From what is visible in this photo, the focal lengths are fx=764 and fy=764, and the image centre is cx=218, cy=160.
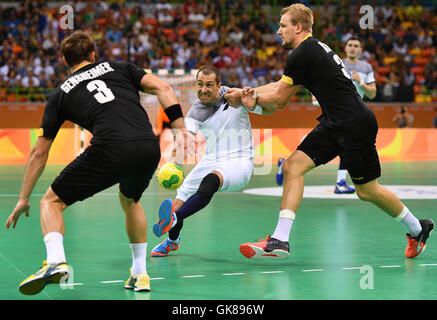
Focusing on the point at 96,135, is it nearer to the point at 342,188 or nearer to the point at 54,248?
the point at 54,248

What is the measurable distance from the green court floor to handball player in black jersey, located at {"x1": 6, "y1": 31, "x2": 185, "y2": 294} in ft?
2.10

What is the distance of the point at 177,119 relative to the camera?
19.4 feet

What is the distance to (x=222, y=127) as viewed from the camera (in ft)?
27.3

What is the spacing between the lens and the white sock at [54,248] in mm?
5543

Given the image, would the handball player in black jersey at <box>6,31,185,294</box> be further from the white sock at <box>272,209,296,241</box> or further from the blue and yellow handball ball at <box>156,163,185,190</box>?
the white sock at <box>272,209,296,241</box>

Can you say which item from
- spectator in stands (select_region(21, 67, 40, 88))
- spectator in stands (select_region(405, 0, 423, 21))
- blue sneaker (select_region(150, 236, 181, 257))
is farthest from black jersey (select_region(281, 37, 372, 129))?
spectator in stands (select_region(405, 0, 423, 21))

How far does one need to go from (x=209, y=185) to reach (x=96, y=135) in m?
2.18

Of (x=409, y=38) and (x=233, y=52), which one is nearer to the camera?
(x=233, y=52)

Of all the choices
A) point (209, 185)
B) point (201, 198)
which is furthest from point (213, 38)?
point (201, 198)

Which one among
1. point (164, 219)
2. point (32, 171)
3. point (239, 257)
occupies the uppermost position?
point (32, 171)

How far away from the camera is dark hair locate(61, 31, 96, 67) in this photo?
6004 millimetres
